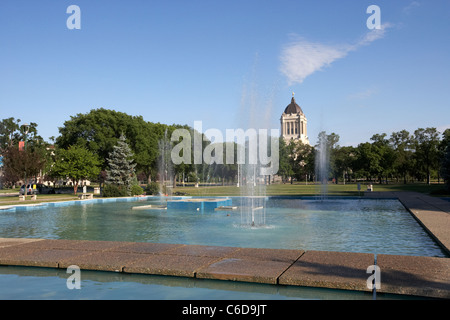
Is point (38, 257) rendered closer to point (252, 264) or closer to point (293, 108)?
point (252, 264)

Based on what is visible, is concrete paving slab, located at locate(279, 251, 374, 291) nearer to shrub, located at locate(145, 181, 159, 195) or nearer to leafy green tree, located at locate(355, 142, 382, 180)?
shrub, located at locate(145, 181, 159, 195)

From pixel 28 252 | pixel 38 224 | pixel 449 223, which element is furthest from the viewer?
pixel 38 224

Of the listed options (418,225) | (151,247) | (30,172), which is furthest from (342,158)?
(151,247)

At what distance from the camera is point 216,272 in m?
6.11

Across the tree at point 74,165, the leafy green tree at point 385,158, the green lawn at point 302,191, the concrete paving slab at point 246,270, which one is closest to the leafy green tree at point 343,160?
the leafy green tree at point 385,158

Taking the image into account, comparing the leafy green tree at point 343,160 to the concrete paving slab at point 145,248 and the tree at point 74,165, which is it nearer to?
the tree at point 74,165

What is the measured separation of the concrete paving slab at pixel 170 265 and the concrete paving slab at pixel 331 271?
1565mm

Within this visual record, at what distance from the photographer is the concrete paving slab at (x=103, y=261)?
6.70 m

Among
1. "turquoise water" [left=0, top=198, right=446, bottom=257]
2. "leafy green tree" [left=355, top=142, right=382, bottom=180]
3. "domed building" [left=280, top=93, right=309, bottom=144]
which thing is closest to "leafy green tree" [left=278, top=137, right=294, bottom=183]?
"leafy green tree" [left=355, top=142, right=382, bottom=180]

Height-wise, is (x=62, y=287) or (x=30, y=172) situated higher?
(x=30, y=172)

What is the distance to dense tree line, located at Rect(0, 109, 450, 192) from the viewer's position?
119 feet

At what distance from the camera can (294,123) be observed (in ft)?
525

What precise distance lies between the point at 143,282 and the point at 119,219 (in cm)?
1083
